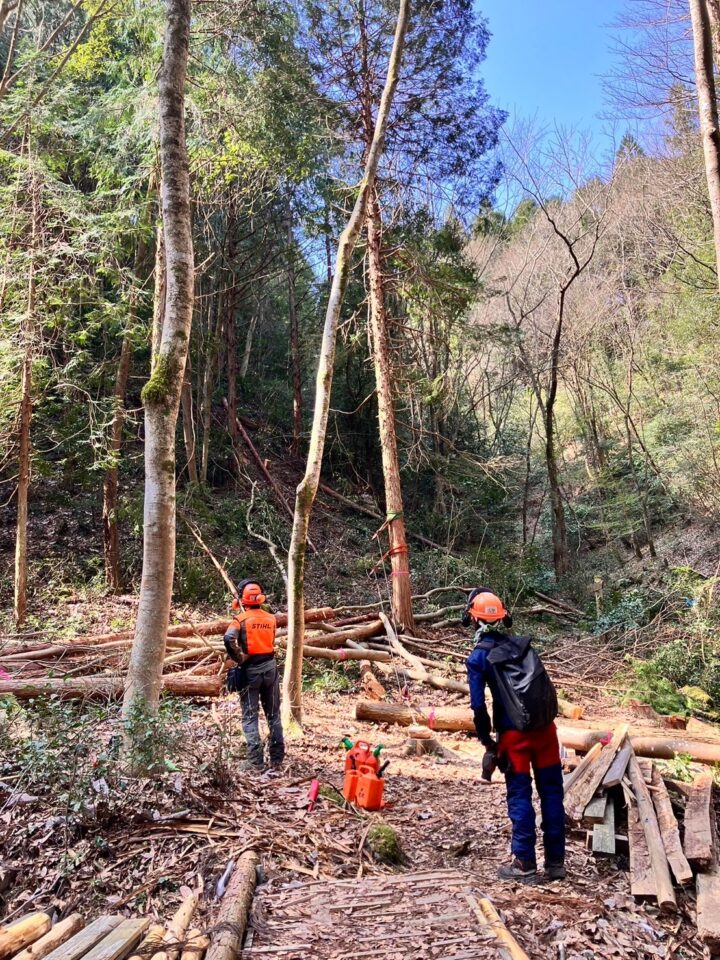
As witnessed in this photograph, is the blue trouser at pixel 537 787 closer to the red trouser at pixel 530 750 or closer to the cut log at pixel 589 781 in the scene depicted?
the red trouser at pixel 530 750

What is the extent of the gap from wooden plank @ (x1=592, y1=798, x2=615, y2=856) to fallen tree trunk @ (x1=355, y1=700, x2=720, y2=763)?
237 centimetres

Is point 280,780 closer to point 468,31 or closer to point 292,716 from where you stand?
point 292,716

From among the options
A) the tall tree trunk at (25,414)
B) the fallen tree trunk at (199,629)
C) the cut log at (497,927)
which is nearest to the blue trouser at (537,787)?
the cut log at (497,927)

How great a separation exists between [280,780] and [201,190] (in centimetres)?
1104

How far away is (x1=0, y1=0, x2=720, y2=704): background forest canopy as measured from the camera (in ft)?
36.9

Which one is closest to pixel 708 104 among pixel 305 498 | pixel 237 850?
pixel 305 498

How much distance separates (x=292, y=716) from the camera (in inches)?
294

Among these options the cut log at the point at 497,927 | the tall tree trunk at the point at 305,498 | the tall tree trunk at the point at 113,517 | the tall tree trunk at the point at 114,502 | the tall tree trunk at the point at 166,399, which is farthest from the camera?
the tall tree trunk at the point at 113,517

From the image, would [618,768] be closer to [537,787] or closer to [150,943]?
[537,787]

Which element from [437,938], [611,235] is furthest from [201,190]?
[611,235]

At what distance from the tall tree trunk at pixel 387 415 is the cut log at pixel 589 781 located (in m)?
6.53

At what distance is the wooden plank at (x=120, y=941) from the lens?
2551 mm

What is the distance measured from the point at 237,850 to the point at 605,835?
261 cm

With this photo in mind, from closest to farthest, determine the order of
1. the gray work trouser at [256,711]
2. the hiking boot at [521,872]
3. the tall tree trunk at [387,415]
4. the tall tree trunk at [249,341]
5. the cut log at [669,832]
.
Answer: the cut log at [669,832] → the hiking boot at [521,872] → the gray work trouser at [256,711] → the tall tree trunk at [387,415] → the tall tree trunk at [249,341]
